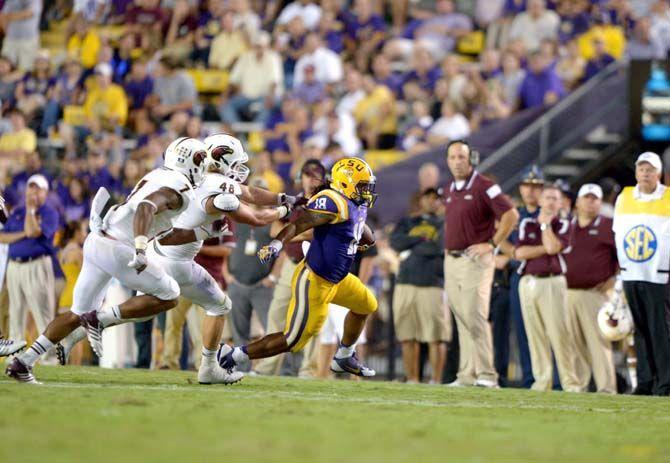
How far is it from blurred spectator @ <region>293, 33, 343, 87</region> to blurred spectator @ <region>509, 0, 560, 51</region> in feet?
9.06

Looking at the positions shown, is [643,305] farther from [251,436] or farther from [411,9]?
[411,9]

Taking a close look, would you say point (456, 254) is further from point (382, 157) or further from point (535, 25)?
point (535, 25)

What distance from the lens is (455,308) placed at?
13547 millimetres

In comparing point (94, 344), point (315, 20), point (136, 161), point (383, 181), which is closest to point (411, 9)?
point (315, 20)

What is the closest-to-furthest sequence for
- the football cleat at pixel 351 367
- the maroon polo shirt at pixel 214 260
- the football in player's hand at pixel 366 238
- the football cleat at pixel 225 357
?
the football cleat at pixel 225 357, the football in player's hand at pixel 366 238, the football cleat at pixel 351 367, the maroon polo shirt at pixel 214 260

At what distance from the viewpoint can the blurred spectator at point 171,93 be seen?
21.0 meters

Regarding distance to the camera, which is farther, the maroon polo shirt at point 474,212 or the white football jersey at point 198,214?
the maroon polo shirt at point 474,212

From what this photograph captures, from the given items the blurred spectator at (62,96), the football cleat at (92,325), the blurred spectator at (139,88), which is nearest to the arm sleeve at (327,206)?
the football cleat at (92,325)

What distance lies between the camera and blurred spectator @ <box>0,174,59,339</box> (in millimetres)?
15516

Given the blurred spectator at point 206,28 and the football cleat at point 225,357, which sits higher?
the blurred spectator at point 206,28

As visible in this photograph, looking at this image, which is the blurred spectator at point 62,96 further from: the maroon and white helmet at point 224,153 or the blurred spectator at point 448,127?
the maroon and white helmet at point 224,153

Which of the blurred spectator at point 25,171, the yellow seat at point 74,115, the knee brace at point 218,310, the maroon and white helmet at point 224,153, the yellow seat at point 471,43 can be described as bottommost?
the knee brace at point 218,310

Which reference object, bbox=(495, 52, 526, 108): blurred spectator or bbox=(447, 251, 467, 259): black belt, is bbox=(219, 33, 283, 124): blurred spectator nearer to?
bbox=(495, 52, 526, 108): blurred spectator

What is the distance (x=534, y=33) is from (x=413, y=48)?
1839 millimetres
